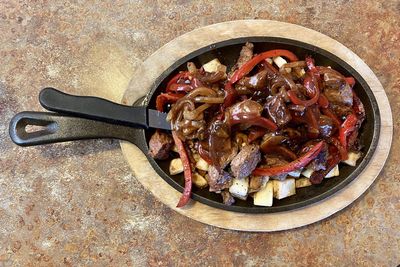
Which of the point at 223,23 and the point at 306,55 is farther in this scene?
the point at 223,23

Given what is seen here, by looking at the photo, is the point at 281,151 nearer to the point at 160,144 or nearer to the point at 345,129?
the point at 345,129

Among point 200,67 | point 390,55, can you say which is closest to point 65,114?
point 200,67

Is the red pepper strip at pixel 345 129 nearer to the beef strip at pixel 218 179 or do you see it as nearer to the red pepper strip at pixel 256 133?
the red pepper strip at pixel 256 133

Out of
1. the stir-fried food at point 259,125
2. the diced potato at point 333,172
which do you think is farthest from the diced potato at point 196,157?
the diced potato at point 333,172

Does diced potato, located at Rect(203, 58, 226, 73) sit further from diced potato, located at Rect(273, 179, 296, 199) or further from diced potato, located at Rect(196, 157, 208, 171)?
diced potato, located at Rect(273, 179, 296, 199)

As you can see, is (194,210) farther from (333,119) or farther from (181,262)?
(333,119)

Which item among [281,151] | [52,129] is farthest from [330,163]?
[52,129]
